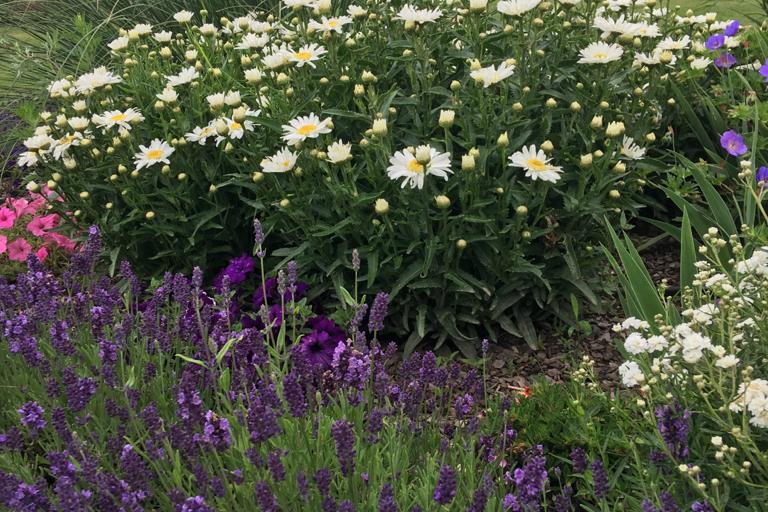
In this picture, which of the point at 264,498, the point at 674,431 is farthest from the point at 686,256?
the point at 264,498

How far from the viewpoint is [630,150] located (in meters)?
3.49

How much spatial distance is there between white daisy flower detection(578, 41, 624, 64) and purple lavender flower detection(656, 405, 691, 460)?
67.2 inches

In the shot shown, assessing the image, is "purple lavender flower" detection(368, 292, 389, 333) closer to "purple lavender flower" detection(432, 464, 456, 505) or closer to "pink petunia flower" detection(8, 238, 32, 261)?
"purple lavender flower" detection(432, 464, 456, 505)

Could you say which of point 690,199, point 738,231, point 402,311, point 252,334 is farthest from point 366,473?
point 690,199

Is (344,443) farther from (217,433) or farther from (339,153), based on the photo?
(339,153)

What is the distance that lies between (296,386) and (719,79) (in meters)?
3.51

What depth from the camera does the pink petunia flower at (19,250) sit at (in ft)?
15.1

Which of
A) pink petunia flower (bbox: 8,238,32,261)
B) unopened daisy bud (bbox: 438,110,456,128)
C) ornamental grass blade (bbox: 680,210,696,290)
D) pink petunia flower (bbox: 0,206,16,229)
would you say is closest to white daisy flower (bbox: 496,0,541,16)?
unopened daisy bud (bbox: 438,110,456,128)

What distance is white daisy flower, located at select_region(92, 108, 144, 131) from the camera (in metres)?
3.72

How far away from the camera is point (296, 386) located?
6.76 ft

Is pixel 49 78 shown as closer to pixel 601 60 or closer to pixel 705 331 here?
pixel 601 60

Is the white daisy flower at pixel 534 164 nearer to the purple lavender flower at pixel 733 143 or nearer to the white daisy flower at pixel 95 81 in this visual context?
the purple lavender flower at pixel 733 143

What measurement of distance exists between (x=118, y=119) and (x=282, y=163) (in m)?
0.92

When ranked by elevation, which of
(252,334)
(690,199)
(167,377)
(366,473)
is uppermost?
(252,334)
